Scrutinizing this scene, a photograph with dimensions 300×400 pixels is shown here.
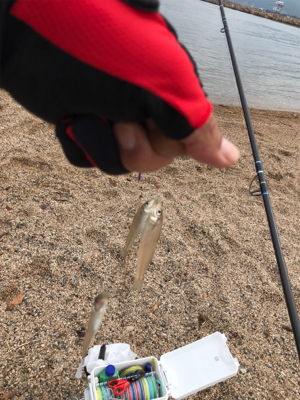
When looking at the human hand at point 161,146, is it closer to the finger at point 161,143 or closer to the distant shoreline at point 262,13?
the finger at point 161,143

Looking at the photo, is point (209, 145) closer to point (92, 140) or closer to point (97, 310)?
point (92, 140)

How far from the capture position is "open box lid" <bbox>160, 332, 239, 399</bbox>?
6.45 ft

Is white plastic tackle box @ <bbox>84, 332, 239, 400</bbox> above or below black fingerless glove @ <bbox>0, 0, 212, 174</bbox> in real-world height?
below

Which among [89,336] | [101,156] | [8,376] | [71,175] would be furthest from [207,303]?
[101,156]

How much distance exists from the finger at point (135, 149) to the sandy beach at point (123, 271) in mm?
1909

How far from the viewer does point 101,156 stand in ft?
2.84

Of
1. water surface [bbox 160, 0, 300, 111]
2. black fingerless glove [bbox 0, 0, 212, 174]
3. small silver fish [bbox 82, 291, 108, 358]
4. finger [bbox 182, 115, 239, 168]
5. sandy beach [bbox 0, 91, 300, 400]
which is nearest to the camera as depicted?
black fingerless glove [bbox 0, 0, 212, 174]

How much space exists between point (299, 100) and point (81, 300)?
12311 millimetres

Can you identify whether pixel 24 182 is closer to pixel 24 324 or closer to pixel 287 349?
pixel 24 324

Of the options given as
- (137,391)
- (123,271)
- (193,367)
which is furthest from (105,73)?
(123,271)

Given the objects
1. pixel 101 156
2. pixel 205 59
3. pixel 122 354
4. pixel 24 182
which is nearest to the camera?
pixel 101 156

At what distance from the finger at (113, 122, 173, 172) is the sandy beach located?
1909 millimetres

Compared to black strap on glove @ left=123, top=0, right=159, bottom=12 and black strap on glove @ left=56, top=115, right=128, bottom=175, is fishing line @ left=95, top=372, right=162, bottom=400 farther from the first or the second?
black strap on glove @ left=123, top=0, right=159, bottom=12

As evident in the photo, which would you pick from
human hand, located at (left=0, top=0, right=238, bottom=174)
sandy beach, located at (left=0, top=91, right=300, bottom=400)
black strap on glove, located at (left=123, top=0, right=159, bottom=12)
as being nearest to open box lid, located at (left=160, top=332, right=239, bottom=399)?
sandy beach, located at (left=0, top=91, right=300, bottom=400)
